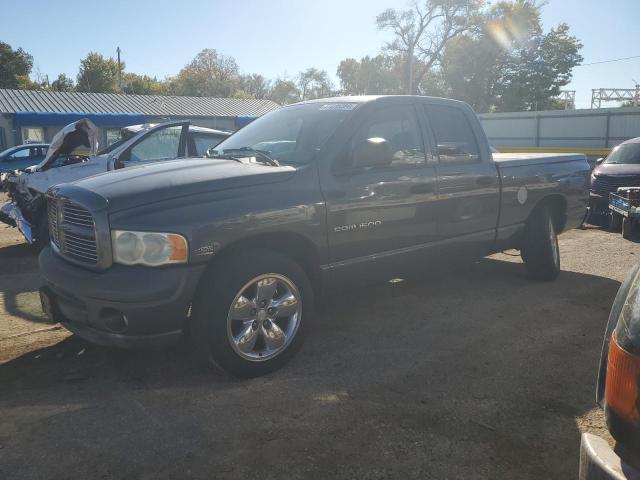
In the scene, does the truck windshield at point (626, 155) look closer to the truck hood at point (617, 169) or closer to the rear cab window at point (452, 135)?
the truck hood at point (617, 169)

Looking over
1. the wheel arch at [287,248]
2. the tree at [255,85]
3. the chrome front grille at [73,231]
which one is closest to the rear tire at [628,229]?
the wheel arch at [287,248]

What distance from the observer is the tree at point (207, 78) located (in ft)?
192

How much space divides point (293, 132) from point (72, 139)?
17.4 feet

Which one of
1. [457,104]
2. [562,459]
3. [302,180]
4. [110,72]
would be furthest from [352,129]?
[110,72]

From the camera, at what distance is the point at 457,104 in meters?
Result: 5.23

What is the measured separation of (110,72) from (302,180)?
57.3 m

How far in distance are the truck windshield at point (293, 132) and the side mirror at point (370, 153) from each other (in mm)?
270

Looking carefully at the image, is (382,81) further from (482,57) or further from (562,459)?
(562,459)

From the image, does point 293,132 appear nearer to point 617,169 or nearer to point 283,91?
point 617,169

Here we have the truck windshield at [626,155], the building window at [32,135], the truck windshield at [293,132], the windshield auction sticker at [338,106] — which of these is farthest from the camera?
the building window at [32,135]

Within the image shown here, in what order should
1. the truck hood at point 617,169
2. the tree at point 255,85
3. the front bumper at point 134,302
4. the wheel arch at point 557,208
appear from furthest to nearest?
1. the tree at point 255,85
2. the truck hood at point 617,169
3. the wheel arch at point 557,208
4. the front bumper at point 134,302

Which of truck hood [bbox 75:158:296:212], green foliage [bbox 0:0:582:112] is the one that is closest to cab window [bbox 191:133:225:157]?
truck hood [bbox 75:158:296:212]

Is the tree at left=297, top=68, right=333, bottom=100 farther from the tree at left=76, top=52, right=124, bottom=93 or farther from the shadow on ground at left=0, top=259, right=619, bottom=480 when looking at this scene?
the shadow on ground at left=0, top=259, right=619, bottom=480

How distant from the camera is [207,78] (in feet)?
195
